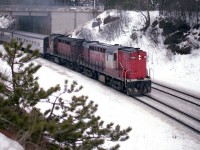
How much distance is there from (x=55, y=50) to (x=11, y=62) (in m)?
26.5

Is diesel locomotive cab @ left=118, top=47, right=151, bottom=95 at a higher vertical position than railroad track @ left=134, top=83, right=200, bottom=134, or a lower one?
higher

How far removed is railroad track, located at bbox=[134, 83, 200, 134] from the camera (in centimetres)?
1622

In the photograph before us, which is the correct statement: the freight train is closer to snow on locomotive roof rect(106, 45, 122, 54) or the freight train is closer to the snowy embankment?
snow on locomotive roof rect(106, 45, 122, 54)

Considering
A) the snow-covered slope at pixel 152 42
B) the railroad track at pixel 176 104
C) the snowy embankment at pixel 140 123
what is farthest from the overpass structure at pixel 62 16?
the railroad track at pixel 176 104

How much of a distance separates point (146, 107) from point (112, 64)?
531cm

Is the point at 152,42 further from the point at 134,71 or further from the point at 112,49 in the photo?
the point at 134,71

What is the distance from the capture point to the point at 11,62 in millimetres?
9742

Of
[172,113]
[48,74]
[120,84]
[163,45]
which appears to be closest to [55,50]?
[48,74]

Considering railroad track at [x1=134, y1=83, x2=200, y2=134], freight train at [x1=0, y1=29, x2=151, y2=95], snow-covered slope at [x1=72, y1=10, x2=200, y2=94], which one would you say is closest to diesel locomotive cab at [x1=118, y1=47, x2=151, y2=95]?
freight train at [x1=0, y1=29, x2=151, y2=95]

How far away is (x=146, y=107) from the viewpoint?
1855 cm

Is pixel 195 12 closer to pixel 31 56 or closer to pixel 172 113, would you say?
pixel 172 113

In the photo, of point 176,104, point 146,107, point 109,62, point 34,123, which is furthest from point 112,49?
point 34,123

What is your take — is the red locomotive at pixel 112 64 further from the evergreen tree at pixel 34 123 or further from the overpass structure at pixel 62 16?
the overpass structure at pixel 62 16

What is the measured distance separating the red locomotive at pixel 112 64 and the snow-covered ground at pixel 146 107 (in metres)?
0.73
